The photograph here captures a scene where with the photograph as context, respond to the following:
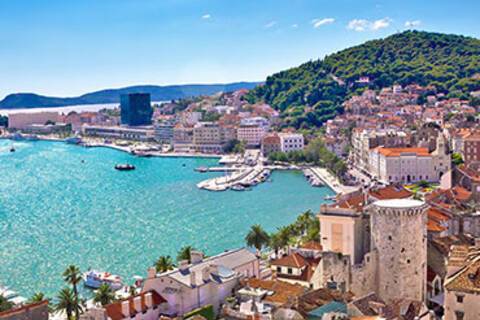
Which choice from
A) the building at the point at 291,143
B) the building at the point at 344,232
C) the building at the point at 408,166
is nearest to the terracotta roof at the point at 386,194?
the building at the point at 344,232

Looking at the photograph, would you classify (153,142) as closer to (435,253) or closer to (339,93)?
(339,93)

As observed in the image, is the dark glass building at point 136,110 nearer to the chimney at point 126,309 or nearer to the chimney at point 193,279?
the chimney at point 193,279

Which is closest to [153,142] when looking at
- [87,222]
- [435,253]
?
[87,222]

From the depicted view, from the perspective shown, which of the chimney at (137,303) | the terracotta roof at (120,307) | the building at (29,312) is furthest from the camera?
the chimney at (137,303)

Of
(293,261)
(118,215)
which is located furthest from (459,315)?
(118,215)

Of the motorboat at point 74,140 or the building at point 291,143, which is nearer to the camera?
the building at point 291,143

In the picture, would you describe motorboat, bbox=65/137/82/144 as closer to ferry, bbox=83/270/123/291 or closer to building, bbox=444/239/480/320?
ferry, bbox=83/270/123/291
